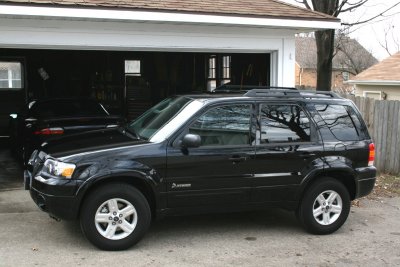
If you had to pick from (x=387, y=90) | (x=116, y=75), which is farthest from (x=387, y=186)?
(x=387, y=90)

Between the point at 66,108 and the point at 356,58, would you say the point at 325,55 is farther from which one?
the point at 356,58

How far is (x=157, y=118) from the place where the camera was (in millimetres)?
5844

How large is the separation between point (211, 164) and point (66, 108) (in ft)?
17.7

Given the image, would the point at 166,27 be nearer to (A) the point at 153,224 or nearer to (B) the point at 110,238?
(A) the point at 153,224

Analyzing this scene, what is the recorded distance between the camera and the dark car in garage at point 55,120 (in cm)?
848

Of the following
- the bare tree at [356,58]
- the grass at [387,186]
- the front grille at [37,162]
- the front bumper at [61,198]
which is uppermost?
the bare tree at [356,58]

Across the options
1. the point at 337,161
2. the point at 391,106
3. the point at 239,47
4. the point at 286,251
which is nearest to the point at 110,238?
the point at 286,251

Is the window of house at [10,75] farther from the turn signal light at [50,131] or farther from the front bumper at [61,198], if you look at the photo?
the front bumper at [61,198]

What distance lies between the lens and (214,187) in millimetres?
5422

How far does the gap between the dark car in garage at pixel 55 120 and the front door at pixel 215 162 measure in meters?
2.96

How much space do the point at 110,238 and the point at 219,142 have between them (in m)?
1.61

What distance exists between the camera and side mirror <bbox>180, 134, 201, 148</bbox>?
16.8ft

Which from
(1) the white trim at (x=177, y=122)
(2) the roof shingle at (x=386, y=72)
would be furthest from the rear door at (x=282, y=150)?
(2) the roof shingle at (x=386, y=72)

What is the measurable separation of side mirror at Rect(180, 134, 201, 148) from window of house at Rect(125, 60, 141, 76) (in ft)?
34.3
